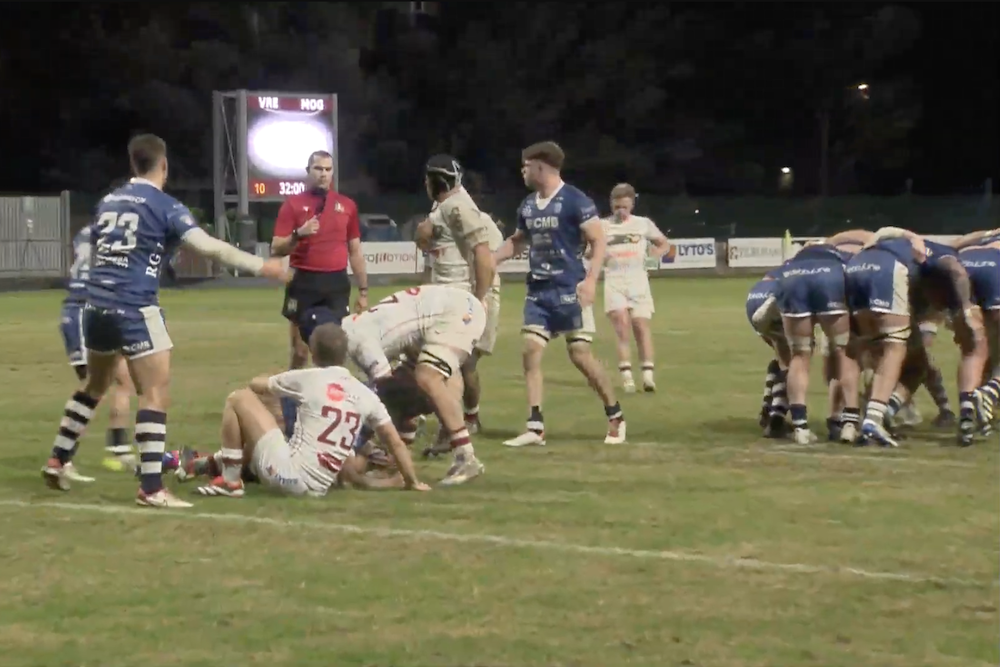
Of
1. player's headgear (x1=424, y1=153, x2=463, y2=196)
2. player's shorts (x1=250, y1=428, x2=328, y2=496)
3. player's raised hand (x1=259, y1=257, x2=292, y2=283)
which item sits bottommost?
player's shorts (x1=250, y1=428, x2=328, y2=496)

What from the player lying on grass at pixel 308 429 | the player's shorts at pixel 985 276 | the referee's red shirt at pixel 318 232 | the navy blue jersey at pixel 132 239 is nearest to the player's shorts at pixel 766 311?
the player's shorts at pixel 985 276

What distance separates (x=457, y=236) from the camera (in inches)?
464

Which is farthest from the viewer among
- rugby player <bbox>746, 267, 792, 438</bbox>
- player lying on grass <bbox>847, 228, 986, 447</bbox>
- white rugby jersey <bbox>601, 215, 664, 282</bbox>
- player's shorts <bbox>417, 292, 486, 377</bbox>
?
white rugby jersey <bbox>601, 215, 664, 282</bbox>

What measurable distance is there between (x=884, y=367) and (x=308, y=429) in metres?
4.64

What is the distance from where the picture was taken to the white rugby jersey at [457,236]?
1166cm

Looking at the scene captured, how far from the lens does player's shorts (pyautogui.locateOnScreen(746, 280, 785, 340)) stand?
1262 centimetres

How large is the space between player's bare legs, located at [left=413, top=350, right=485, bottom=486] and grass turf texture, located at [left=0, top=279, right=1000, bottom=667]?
170 millimetres

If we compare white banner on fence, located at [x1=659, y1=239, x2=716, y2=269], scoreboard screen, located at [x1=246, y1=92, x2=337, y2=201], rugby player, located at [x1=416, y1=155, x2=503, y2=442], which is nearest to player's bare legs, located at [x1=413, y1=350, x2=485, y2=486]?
rugby player, located at [x1=416, y1=155, x2=503, y2=442]

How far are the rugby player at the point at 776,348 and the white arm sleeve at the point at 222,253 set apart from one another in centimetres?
491

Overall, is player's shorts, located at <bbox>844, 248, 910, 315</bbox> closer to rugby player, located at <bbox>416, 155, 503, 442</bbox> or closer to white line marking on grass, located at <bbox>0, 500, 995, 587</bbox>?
rugby player, located at <bbox>416, 155, 503, 442</bbox>

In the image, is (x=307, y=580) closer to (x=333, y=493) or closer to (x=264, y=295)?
(x=333, y=493)

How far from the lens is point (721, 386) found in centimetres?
1647

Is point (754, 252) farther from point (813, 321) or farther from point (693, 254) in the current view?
point (813, 321)

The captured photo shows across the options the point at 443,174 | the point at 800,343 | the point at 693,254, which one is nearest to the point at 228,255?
the point at 443,174
